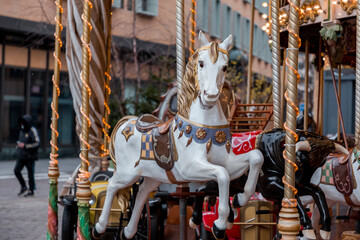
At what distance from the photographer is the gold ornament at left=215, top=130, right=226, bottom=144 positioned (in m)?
4.16

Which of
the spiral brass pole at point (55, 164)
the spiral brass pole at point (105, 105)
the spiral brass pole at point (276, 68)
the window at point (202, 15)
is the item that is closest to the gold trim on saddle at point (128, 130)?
the spiral brass pole at point (55, 164)

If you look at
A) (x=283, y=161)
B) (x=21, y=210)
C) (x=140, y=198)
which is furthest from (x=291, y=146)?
(x=21, y=210)

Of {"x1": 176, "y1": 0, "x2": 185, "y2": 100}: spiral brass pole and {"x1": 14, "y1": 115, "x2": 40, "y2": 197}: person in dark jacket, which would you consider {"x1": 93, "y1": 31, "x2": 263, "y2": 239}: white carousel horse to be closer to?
{"x1": 176, "y1": 0, "x2": 185, "y2": 100}: spiral brass pole

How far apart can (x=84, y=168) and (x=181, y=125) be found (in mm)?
1223

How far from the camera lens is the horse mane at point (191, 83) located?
13.3 feet

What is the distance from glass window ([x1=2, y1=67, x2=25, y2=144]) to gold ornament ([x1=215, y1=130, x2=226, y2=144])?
53.7 ft

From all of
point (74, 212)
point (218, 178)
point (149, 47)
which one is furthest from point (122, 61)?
point (218, 178)

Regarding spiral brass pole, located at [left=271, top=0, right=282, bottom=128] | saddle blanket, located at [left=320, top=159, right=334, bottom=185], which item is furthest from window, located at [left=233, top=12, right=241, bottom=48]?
saddle blanket, located at [left=320, top=159, right=334, bottom=185]

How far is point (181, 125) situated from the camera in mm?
4332

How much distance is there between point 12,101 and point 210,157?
16.7 metres

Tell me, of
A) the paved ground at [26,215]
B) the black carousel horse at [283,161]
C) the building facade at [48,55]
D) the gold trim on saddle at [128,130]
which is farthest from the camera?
the building facade at [48,55]

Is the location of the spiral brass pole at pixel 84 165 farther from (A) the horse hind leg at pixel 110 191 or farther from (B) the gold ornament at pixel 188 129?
(B) the gold ornament at pixel 188 129

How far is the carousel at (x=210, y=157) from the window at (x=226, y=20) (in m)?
15.7

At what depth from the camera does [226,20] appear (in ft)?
76.4
